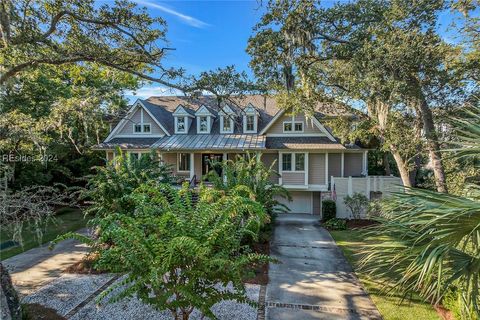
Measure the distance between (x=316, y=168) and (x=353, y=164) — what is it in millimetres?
2539

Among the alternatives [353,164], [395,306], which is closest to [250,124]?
[353,164]

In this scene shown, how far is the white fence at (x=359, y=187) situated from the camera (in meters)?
15.6

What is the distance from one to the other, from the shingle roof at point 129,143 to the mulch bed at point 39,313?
13063 millimetres

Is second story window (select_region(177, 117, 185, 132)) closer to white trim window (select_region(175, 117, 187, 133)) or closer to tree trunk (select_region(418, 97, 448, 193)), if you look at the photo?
white trim window (select_region(175, 117, 187, 133))

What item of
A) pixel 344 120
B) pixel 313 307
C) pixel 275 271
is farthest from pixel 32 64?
pixel 344 120

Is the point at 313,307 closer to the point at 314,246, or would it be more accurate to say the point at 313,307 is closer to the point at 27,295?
the point at 314,246

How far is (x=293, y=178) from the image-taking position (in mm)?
17531

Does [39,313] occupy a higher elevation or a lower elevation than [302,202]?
lower

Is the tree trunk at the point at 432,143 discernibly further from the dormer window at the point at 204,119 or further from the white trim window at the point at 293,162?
the dormer window at the point at 204,119

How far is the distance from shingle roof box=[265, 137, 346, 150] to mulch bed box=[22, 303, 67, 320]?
13267 mm

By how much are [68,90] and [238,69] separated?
→ 12.4 m

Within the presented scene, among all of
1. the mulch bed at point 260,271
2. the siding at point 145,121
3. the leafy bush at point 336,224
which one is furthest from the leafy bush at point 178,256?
the siding at point 145,121

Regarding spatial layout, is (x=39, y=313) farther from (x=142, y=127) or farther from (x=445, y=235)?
(x=142, y=127)

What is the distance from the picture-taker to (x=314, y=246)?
11.1 meters
